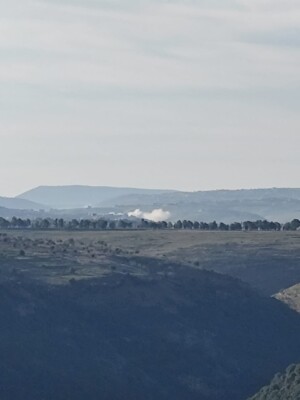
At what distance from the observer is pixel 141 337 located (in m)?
87.4

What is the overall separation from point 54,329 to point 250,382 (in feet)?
36.9

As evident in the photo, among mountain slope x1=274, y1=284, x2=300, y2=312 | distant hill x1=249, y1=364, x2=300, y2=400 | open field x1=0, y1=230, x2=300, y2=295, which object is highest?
open field x1=0, y1=230, x2=300, y2=295

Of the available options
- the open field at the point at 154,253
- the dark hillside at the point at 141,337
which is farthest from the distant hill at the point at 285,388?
the open field at the point at 154,253

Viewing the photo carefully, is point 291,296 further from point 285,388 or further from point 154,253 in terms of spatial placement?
point 285,388

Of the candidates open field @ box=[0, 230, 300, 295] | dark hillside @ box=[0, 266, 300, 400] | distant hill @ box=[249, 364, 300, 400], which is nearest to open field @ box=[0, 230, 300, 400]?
dark hillside @ box=[0, 266, 300, 400]

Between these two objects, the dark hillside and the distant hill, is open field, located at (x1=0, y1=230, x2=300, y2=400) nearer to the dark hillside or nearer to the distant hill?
the dark hillside

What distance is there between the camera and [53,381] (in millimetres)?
76250

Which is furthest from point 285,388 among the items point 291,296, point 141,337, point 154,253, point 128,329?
point 154,253

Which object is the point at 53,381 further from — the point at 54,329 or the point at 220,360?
the point at 220,360

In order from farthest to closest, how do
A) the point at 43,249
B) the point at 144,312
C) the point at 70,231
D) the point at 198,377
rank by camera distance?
the point at 70,231 → the point at 43,249 → the point at 144,312 → the point at 198,377

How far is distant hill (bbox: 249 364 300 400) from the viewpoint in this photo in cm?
5500

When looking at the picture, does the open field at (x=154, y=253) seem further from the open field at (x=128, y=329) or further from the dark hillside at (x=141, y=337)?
the dark hillside at (x=141, y=337)

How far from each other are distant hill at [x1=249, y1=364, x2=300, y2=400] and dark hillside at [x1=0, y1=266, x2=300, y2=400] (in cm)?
1749

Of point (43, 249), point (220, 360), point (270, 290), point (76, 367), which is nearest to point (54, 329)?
point (76, 367)
